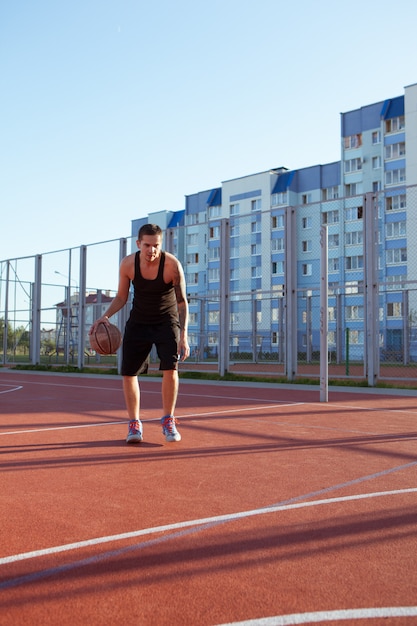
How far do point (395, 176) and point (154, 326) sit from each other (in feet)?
155

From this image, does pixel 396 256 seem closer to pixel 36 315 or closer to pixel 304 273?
pixel 304 273

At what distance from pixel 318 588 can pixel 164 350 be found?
3433 mm

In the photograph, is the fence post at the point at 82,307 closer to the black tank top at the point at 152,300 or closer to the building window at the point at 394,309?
the building window at the point at 394,309

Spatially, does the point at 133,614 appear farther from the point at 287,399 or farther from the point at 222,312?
the point at 222,312

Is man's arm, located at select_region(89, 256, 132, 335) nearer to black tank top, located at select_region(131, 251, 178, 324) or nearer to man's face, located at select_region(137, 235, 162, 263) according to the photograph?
black tank top, located at select_region(131, 251, 178, 324)

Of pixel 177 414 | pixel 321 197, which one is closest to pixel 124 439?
pixel 177 414

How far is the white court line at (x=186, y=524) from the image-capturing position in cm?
271

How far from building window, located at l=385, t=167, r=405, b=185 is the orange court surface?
45.6 meters

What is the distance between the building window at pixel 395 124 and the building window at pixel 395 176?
9.59 feet

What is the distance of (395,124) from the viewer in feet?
161

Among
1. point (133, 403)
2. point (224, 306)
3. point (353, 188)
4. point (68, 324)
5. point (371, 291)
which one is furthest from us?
point (353, 188)

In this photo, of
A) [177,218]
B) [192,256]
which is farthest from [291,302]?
[177,218]

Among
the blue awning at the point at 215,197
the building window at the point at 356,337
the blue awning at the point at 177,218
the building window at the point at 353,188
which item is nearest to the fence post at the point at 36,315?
the building window at the point at 356,337

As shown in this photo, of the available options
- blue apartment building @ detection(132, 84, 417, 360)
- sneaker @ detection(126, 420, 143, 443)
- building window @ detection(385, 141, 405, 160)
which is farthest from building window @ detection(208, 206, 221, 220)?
sneaker @ detection(126, 420, 143, 443)
